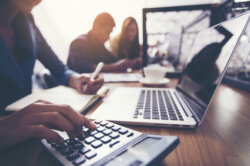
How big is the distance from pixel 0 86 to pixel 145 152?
0.75 metres

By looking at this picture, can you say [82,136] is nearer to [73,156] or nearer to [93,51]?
[73,156]

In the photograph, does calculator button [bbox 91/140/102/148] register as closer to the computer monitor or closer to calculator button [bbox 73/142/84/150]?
calculator button [bbox 73/142/84/150]

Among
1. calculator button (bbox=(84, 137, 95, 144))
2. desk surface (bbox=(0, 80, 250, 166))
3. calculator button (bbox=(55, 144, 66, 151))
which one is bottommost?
desk surface (bbox=(0, 80, 250, 166))

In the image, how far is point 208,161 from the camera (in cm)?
22

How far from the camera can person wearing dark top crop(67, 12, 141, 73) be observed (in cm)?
107

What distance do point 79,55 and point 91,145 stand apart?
1.09 metres

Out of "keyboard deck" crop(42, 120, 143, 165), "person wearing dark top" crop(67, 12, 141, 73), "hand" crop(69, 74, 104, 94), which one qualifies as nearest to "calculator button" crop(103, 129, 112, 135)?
"keyboard deck" crop(42, 120, 143, 165)

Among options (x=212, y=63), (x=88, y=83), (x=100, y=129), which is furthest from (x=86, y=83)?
(x=212, y=63)

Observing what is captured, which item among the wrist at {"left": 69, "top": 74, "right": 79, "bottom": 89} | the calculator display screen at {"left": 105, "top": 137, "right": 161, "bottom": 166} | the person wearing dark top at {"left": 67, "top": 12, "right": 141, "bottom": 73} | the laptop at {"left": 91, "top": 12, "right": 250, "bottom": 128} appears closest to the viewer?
the calculator display screen at {"left": 105, "top": 137, "right": 161, "bottom": 166}

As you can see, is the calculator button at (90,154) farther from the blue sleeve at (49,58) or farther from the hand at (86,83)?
the blue sleeve at (49,58)

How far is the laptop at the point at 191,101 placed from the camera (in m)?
0.31

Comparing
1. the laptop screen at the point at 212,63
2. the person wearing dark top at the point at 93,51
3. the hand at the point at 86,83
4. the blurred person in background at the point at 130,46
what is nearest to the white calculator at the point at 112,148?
the laptop screen at the point at 212,63

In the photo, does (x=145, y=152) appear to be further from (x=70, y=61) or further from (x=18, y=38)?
(x=70, y=61)

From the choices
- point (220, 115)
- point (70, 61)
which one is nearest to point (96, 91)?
point (220, 115)
